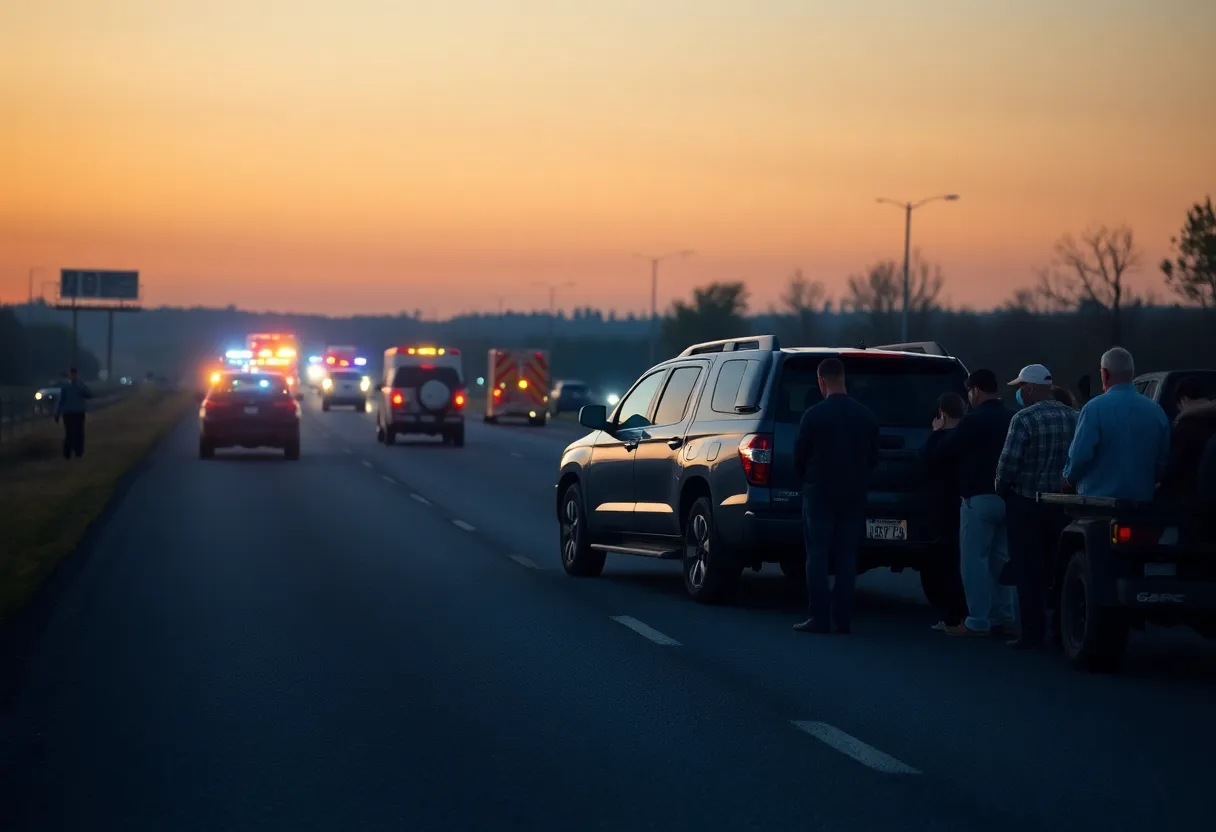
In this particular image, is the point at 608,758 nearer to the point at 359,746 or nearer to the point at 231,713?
the point at 359,746

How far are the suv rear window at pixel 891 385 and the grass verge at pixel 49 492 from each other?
20.1 feet

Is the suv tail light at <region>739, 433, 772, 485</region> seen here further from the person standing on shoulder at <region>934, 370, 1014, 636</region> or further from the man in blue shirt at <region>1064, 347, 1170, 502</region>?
the man in blue shirt at <region>1064, 347, 1170, 502</region>

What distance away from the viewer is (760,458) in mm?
13312

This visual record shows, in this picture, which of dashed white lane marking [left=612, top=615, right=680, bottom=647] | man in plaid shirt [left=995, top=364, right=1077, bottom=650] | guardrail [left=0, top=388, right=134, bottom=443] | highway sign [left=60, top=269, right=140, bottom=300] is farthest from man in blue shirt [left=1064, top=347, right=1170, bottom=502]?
highway sign [left=60, top=269, right=140, bottom=300]

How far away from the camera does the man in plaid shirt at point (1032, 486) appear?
11.9m

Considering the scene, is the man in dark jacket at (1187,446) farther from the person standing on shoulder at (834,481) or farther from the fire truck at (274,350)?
the fire truck at (274,350)

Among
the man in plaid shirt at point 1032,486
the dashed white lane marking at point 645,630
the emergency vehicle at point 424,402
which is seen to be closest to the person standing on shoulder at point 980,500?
the man in plaid shirt at point 1032,486

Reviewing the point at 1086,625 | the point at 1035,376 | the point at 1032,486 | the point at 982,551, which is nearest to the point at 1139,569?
the point at 1086,625

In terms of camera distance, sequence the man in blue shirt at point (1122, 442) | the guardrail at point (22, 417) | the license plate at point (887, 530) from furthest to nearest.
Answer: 1. the guardrail at point (22, 417)
2. the license plate at point (887, 530)
3. the man in blue shirt at point (1122, 442)

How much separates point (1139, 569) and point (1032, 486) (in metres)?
1.57

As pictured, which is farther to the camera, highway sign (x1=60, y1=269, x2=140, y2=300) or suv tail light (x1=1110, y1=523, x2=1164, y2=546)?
highway sign (x1=60, y1=269, x2=140, y2=300)

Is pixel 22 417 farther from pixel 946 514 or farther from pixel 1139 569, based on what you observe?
pixel 1139 569

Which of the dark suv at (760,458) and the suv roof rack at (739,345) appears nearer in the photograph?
the dark suv at (760,458)

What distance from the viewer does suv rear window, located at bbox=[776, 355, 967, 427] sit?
13.7 metres
